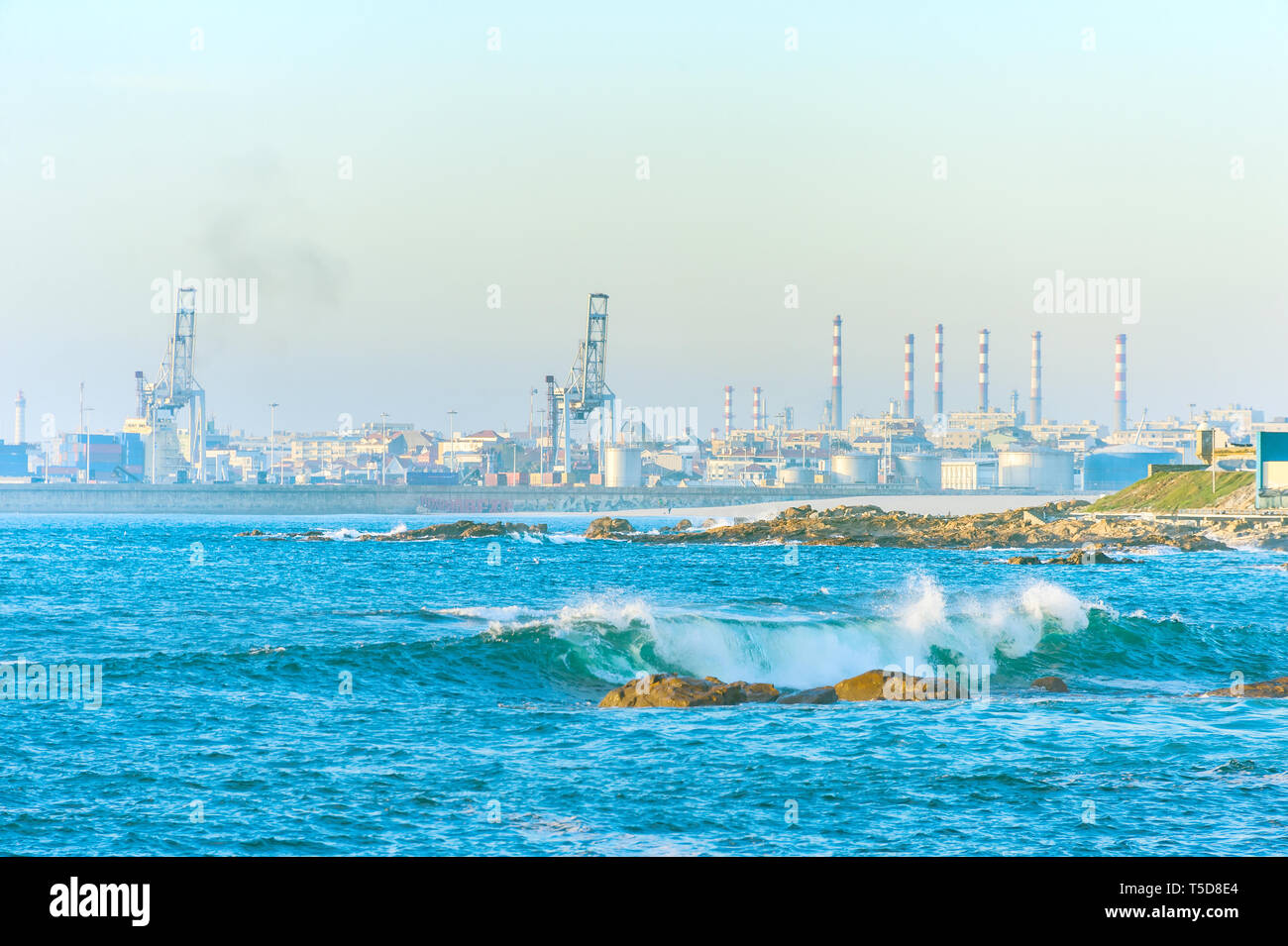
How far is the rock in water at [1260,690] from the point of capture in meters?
20.2

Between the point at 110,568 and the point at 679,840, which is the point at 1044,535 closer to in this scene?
the point at 110,568

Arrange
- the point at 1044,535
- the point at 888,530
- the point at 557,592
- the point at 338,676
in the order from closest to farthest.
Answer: the point at 338,676 < the point at 557,592 < the point at 1044,535 < the point at 888,530

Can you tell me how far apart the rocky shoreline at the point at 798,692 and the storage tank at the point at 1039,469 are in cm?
17562

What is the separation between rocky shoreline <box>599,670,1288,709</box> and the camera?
19359 millimetres

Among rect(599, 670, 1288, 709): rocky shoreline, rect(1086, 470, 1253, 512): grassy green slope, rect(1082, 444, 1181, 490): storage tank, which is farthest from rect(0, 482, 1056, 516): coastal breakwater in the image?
rect(599, 670, 1288, 709): rocky shoreline

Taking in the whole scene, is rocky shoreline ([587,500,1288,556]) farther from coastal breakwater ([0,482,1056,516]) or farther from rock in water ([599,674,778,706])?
coastal breakwater ([0,482,1056,516])

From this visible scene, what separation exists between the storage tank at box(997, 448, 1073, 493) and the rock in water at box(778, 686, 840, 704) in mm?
177465

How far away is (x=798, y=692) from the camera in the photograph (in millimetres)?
20547

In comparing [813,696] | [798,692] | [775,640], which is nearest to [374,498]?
[775,640]
